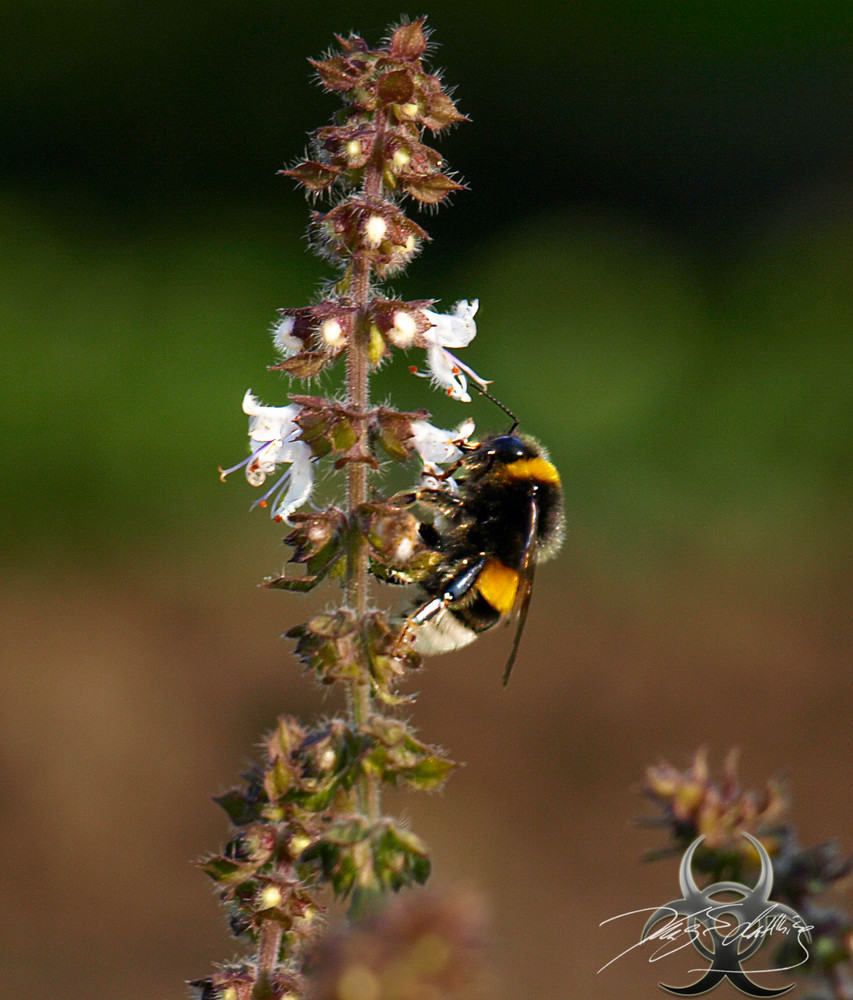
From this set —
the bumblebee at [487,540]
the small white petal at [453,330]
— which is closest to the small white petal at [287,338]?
the small white petal at [453,330]

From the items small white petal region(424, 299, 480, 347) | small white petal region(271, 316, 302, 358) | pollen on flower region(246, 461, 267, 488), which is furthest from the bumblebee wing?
small white petal region(271, 316, 302, 358)

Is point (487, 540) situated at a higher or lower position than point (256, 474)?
higher

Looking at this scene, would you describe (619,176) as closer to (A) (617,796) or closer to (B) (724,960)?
(A) (617,796)

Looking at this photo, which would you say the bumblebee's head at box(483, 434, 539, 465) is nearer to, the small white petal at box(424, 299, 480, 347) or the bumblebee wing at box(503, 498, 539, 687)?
the bumblebee wing at box(503, 498, 539, 687)

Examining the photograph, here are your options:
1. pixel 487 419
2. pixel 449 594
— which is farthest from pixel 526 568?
pixel 487 419

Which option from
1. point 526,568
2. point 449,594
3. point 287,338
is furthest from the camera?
point 526,568

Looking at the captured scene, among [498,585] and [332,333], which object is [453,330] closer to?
[332,333]

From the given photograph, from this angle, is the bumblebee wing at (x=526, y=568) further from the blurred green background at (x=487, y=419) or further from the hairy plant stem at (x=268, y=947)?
the blurred green background at (x=487, y=419)
